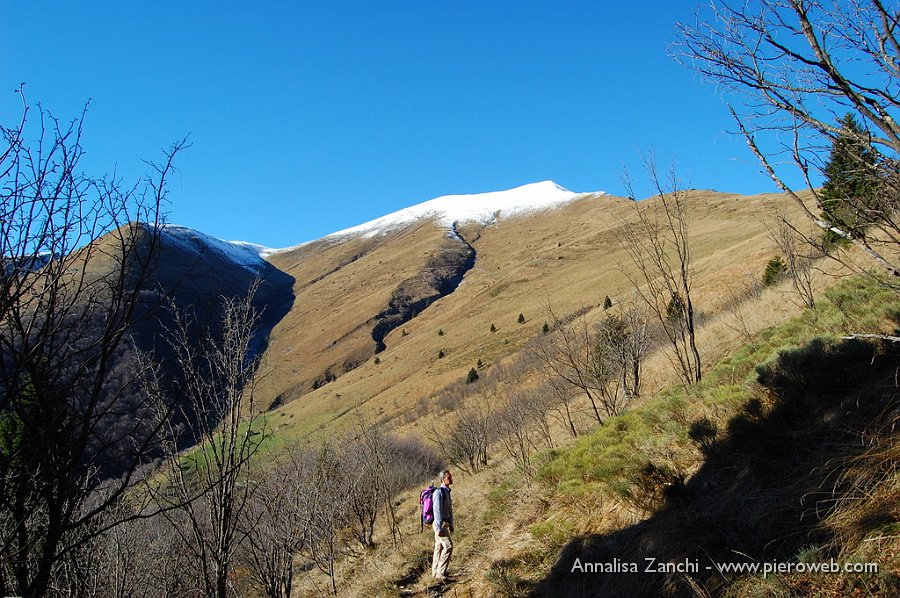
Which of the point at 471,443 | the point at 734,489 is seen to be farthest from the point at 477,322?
the point at 734,489

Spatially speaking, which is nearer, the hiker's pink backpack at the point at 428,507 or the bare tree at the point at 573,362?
the hiker's pink backpack at the point at 428,507

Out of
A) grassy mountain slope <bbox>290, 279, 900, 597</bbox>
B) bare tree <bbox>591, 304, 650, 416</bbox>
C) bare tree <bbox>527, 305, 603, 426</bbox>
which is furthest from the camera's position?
bare tree <bbox>591, 304, 650, 416</bbox>

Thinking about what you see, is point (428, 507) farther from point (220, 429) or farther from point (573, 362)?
point (573, 362)

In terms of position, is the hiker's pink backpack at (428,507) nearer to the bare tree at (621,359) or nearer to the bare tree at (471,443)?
the bare tree at (621,359)

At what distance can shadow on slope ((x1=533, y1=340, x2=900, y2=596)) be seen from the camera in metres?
3.83

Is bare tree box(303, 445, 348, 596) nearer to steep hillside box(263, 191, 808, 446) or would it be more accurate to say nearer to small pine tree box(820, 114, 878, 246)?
steep hillside box(263, 191, 808, 446)

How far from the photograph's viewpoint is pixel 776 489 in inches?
174

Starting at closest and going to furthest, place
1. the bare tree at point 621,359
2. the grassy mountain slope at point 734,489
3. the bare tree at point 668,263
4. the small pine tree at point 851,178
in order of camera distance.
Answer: the small pine tree at point 851,178 < the grassy mountain slope at point 734,489 < the bare tree at point 668,263 < the bare tree at point 621,359

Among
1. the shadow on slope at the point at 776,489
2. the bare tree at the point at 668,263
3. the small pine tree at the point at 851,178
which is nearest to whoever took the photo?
the small pine tree at the point at 851,178

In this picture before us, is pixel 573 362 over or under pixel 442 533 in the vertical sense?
over

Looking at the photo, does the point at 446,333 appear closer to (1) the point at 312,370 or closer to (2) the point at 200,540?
(1) the point at 312,370

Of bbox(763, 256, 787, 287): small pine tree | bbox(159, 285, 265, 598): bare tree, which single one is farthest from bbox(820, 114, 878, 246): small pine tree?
bbox(763, 256, 787, 287): small pine tree

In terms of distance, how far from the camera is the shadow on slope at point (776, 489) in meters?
3.83

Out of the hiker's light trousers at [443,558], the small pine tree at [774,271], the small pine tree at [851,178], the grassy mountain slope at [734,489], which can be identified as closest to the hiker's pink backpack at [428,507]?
the hiker's light trousers at [443,558]
